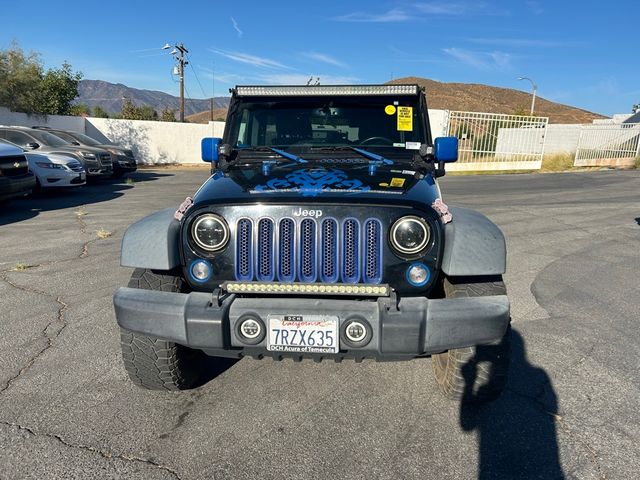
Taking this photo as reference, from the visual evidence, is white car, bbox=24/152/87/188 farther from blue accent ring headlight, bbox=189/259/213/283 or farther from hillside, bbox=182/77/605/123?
hillside, bbox=182/77/605/123

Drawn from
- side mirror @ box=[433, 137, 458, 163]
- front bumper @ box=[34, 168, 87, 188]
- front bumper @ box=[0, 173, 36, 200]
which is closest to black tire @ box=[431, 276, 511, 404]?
side mirror @ box=[433, 137, 458, 163]

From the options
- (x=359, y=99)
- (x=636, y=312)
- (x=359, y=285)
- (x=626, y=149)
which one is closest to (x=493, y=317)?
(x=359, y=285)

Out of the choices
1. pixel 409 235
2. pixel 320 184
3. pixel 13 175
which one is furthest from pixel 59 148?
pixel 409 235

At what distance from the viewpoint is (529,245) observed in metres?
7.30

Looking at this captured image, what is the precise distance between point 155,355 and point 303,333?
1.01 m

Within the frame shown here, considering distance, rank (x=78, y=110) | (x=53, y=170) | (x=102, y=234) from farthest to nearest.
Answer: (x=78, y=110), (x=53, y=170), (x=102, y=234)

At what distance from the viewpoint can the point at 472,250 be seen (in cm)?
251

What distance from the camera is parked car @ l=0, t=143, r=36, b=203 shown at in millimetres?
8805

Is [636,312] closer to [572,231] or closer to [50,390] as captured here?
[572,231]

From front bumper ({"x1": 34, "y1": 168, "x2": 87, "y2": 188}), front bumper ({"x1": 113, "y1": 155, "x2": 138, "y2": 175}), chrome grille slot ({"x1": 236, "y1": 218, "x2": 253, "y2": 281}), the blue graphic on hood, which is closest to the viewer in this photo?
chrome grille slot ({"x1": 236, "y1": 218, "x2": 253, "y2": 281})

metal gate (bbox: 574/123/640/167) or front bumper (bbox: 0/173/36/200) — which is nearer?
front bumper (bbox: 0/173/36/200)

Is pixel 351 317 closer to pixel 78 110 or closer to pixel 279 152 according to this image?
pixel 279 152

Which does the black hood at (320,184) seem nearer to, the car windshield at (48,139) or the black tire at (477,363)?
the black tire at (477,363)

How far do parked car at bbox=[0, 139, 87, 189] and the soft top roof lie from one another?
31.4 ft
